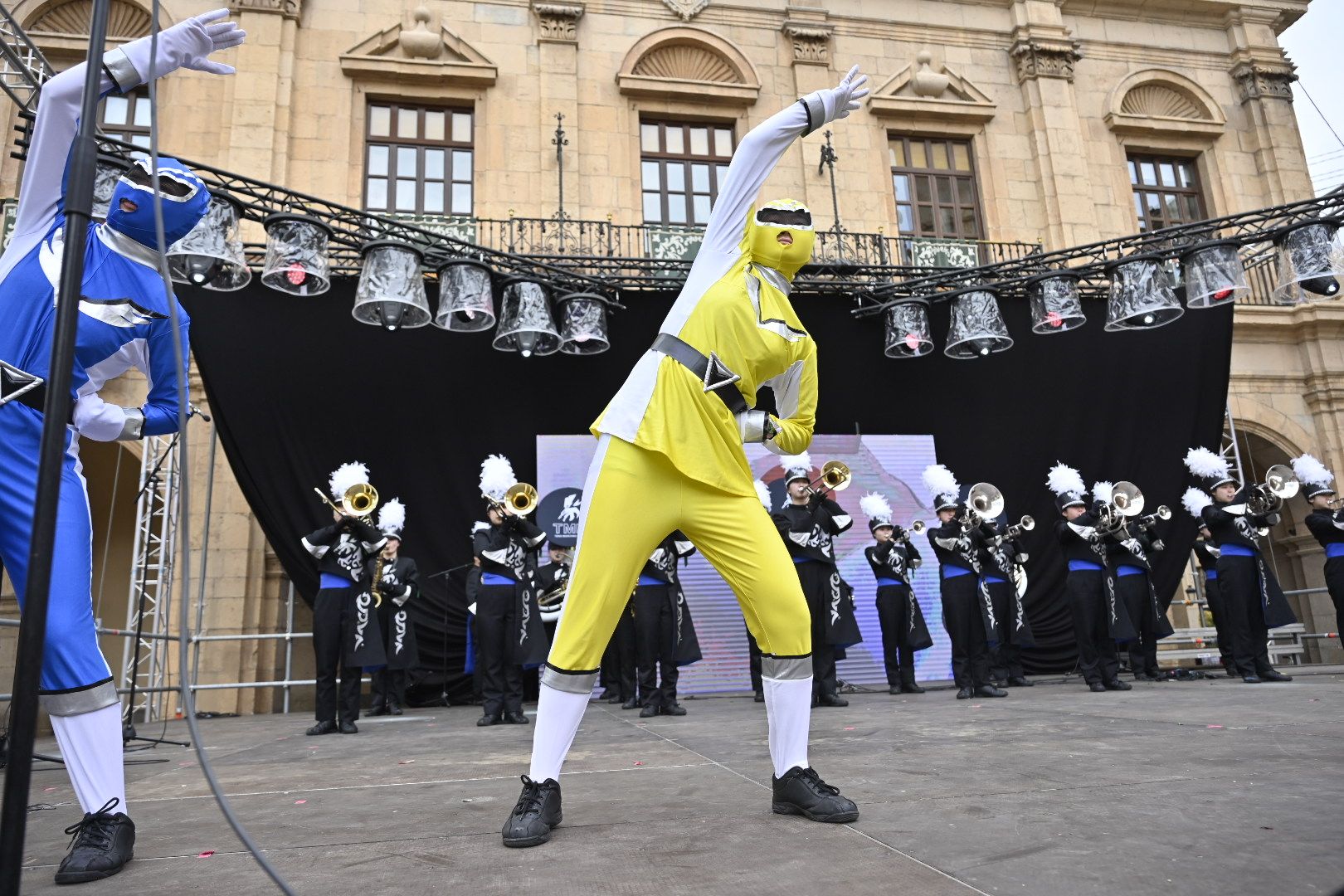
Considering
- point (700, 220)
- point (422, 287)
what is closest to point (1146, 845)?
point (422, 287)

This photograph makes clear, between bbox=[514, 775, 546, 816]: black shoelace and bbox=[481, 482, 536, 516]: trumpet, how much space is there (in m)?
5.07

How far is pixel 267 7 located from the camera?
12.8 m

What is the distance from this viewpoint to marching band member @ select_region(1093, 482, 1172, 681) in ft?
30.6

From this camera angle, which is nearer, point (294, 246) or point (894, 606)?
point (294, 246)

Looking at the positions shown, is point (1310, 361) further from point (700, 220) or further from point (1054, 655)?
point (700, 220)

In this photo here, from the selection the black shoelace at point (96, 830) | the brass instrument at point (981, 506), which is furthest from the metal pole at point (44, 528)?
the brass instrument at point (981, 506)

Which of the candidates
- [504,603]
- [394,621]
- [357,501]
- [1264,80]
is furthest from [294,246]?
[1264,80]

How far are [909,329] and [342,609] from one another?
6.99m

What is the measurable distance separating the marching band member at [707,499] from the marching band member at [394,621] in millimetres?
6271

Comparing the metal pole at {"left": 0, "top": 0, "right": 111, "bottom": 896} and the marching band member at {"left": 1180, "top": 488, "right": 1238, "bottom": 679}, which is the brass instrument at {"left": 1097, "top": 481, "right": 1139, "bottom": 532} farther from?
the metal pole at {"left": 0, "top": 0, "right": 111, "bottom": 896}

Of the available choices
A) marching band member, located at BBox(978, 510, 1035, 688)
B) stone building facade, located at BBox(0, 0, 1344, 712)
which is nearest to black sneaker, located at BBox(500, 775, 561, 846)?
marching band member, located at BBox(978, 510, 1035, 688)

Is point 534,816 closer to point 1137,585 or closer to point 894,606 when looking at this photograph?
point 894,606

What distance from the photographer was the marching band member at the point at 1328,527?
28.0 feet

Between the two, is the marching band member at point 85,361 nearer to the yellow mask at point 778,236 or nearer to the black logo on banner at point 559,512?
the yellow mask at point 778,236
